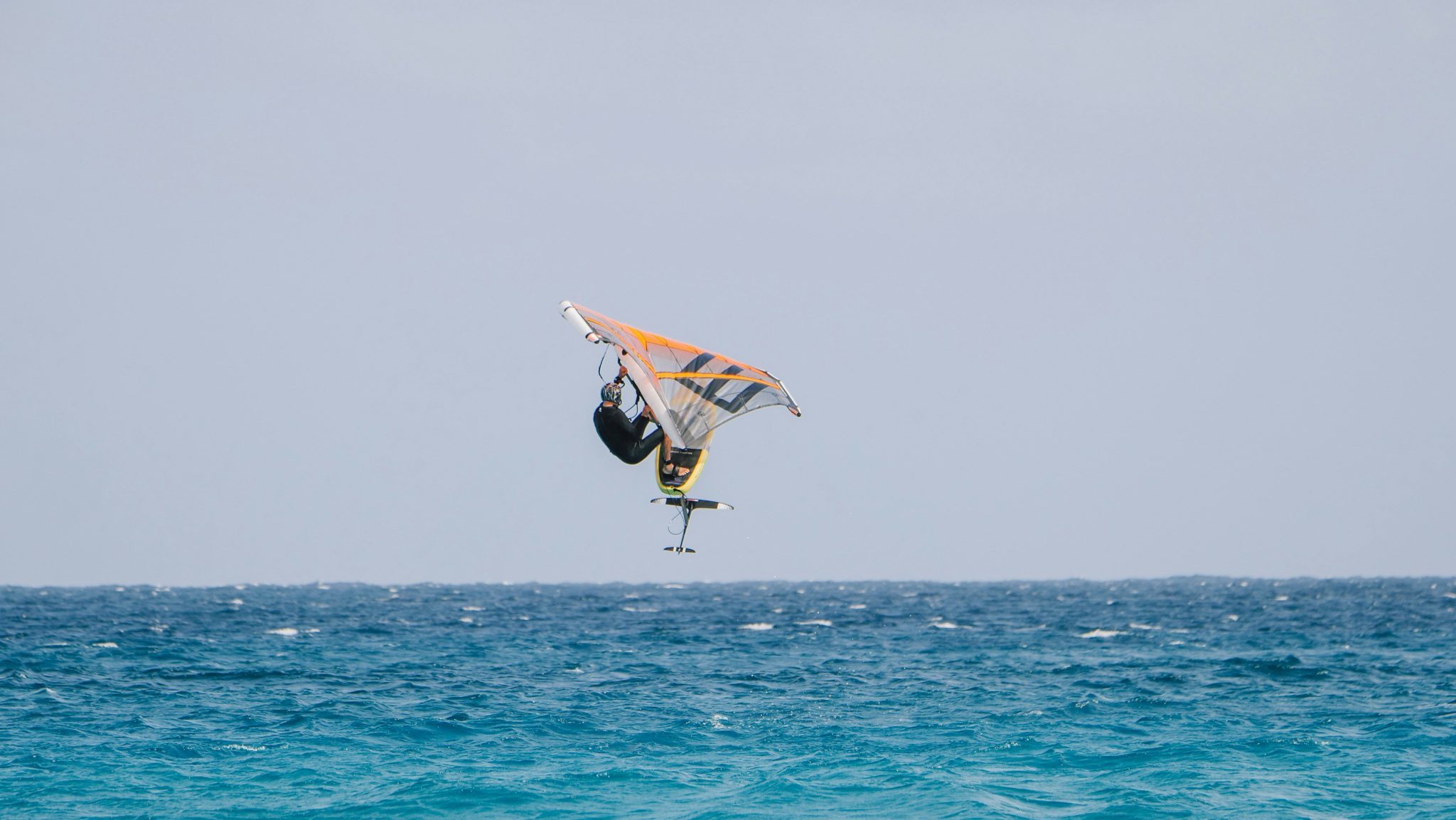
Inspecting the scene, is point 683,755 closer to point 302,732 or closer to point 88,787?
point 302,732

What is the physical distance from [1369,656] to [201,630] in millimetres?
43219

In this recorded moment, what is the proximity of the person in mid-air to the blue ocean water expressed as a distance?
674cm

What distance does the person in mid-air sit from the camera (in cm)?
1590

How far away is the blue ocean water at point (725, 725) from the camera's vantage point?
68.3 feet

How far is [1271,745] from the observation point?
976 inches

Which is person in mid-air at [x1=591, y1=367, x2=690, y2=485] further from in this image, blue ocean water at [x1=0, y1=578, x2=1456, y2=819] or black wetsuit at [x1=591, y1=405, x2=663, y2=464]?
blue ocean water at [x1=0, y1=578, x2=1456, y2=819]

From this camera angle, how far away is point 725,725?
27.1 m

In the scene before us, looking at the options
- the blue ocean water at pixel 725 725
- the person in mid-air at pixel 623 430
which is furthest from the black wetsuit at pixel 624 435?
the blue ocean water at pixel 725 725

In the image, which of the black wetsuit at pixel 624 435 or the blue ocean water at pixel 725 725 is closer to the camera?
the black wetsuit at pixel 624 435

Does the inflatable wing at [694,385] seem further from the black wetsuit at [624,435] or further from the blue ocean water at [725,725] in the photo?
the blue ocean water at [725,725]

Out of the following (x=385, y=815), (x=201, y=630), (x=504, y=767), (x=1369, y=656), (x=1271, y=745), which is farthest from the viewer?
(x=201, y=630)

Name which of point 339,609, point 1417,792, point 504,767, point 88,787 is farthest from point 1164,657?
point 339,609

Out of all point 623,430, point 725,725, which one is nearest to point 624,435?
point 623,430

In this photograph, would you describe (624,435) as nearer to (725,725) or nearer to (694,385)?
(694,385)
